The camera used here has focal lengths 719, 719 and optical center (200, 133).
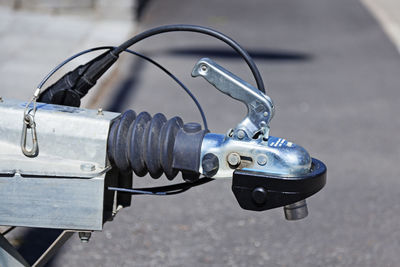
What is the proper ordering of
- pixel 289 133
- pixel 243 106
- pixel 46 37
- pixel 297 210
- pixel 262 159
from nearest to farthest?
pixel 262 159, pixel 297 210, pixel 289 133, pixel 243 106, pixel 46 37

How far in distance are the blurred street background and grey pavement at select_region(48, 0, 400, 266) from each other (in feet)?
0.04

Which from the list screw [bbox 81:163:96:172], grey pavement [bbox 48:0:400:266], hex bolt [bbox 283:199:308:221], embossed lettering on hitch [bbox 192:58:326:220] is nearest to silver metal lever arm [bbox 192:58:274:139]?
embossed lettering on hitch [bbox 192:58:326:220]

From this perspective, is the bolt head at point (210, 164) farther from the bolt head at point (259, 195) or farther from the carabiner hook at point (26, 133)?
the carabiner hook at point (26, 133)

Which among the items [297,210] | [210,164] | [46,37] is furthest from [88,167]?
[46,37]

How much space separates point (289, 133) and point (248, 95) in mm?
3987

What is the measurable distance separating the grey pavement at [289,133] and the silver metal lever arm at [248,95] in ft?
5.97

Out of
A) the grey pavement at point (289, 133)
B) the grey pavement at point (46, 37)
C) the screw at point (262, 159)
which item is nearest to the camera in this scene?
the screw at point (262, 159)

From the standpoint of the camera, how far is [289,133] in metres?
5.96

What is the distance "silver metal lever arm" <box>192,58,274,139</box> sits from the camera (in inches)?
79.4

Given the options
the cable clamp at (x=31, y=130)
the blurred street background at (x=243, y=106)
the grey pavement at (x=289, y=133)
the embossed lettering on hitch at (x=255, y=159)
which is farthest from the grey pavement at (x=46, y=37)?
the embossed lettering on hitch at (x=255, y=159)

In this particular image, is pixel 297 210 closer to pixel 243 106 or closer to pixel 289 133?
pixel 289 133

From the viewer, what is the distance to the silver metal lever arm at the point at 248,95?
6.61 feet

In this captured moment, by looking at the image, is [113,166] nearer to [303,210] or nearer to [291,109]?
[303,210]

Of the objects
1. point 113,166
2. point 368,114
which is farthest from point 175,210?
point 368,114
